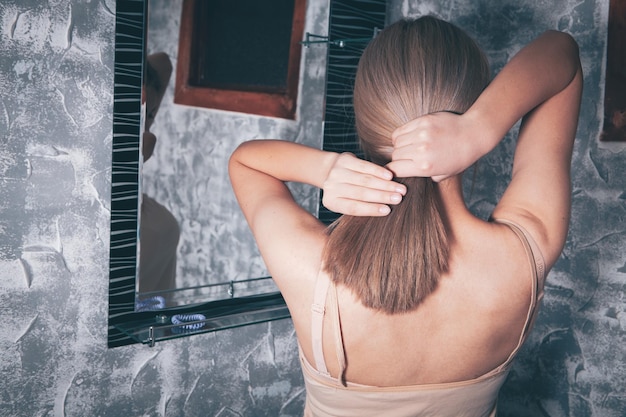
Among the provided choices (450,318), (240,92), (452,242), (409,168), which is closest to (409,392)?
(450,318)

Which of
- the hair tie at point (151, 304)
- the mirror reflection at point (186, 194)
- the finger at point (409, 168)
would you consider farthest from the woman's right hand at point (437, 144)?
the hair tie at point (151, 304)

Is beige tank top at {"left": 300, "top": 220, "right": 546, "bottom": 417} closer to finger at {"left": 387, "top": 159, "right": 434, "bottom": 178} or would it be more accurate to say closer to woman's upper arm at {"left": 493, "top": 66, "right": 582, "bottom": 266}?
woman's upper arm at {"left": 493, "top": 66, "right": 582, "bottom": 266}

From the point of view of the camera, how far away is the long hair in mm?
777

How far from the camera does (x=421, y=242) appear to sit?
777mm

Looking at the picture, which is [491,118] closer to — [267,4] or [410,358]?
[410,358]

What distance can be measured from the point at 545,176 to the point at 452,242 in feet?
0.62

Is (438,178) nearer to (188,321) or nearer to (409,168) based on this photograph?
(409,168)

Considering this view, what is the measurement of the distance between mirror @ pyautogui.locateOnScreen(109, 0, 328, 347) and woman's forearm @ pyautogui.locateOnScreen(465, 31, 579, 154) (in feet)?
2.00

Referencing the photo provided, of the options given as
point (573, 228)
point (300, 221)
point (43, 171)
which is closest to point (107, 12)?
point (43, 171)

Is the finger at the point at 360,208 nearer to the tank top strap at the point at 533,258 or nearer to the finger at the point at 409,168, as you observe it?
the finger at the point at 409,168

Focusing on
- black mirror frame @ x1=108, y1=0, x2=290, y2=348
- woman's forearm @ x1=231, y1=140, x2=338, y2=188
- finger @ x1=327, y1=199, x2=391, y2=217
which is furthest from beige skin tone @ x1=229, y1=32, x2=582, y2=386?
black mirror frame @ x1=108, y1=0, x2=290, y2=348

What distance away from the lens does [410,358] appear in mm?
833

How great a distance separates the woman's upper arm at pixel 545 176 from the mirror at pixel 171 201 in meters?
0.62

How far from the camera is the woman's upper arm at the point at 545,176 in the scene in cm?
84
